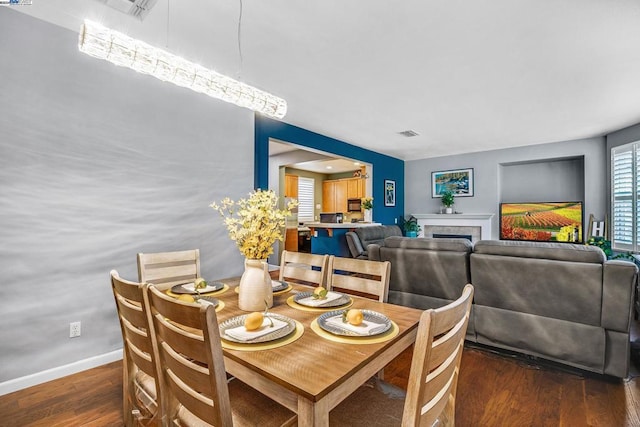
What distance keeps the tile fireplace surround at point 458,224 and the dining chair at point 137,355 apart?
670 cm

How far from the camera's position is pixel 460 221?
683cm

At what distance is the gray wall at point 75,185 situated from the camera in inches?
79.7

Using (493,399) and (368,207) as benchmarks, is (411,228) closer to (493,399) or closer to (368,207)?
(368,207)

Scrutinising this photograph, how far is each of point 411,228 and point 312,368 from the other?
269 inches

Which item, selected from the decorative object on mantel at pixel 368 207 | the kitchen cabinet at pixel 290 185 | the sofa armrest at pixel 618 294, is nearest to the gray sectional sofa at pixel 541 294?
the sofa armrest at pixel 618 294

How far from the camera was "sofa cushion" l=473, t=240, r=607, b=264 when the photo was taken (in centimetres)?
210

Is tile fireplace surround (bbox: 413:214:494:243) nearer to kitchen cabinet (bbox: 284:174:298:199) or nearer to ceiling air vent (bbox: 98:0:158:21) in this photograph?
kitchen cabinet (bbox: 284:174:298:199)

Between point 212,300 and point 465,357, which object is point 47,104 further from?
point 465,357

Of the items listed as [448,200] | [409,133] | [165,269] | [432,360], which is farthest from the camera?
[448,200]

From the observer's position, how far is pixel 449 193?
277 inches

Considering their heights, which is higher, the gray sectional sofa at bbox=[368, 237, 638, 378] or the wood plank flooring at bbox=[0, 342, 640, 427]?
the gray sectional sofa at bbox=[368, 237, 638, 378]

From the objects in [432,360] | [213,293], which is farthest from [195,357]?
[213,293]

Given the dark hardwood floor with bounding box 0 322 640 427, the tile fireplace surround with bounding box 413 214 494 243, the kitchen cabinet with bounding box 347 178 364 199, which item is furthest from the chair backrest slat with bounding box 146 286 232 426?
the kitchen cabinet with bounding box 347 178 364 199

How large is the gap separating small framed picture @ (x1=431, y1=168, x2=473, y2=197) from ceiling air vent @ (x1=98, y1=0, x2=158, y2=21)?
6629mm
